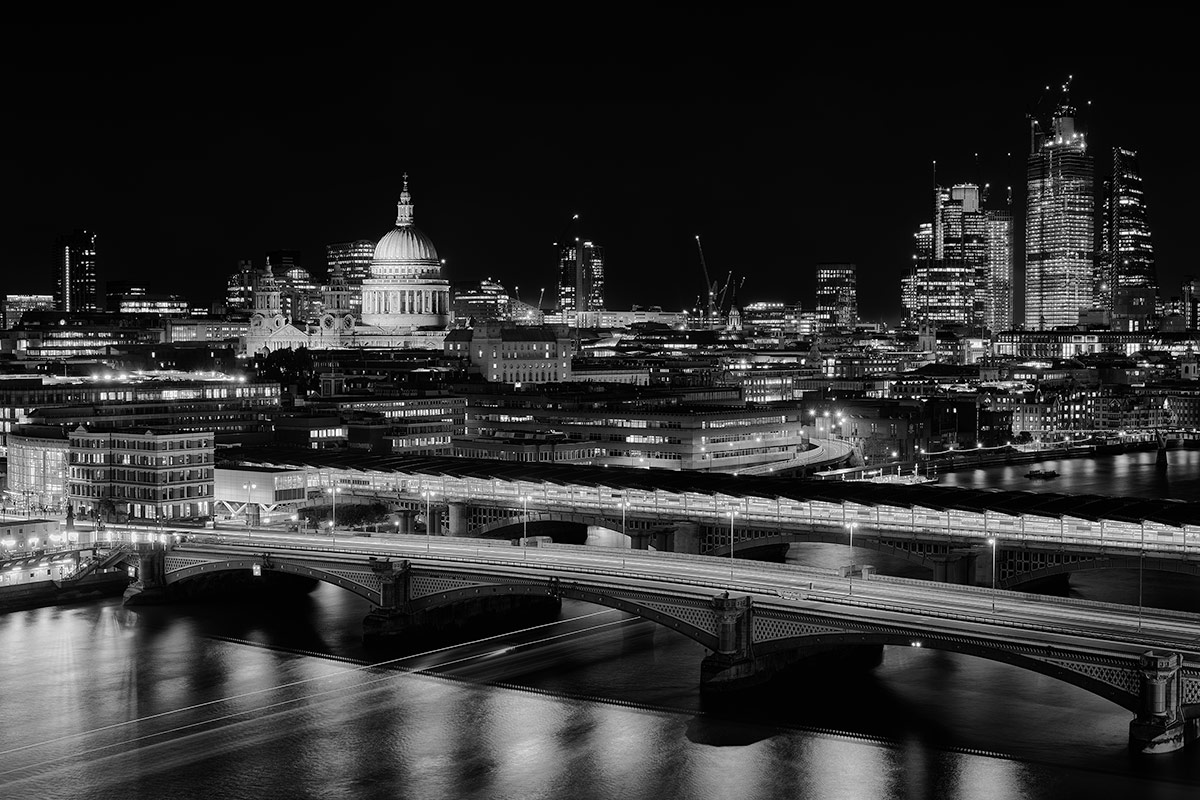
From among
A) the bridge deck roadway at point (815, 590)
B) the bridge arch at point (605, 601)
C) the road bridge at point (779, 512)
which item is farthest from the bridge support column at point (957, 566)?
the bridge arch at point (605, 601)

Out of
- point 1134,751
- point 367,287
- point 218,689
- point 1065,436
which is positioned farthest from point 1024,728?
point 367,287

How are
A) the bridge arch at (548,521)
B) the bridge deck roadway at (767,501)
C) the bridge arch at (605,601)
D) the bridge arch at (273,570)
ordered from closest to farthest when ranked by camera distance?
the bridge arch at (605,601) < the bridge arch at (273,570) < the bridge deck roadway at (767,501) < the bridge arch at (548,521)

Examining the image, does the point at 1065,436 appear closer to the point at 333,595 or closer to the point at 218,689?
the point at 333,595

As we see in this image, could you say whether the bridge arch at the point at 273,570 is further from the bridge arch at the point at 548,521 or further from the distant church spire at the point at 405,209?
the distant church spire at the point at 405,209

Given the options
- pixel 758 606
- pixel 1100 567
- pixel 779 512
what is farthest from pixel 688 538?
→ pixel 758 606

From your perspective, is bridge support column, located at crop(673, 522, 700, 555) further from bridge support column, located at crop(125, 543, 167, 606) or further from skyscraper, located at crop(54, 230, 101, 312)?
skyscraper, located at crop(54, 230, 101, 312)

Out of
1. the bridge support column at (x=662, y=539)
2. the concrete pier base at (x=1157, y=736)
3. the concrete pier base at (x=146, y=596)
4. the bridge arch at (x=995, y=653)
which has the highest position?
the bridge support column at (x=662, y=539)
